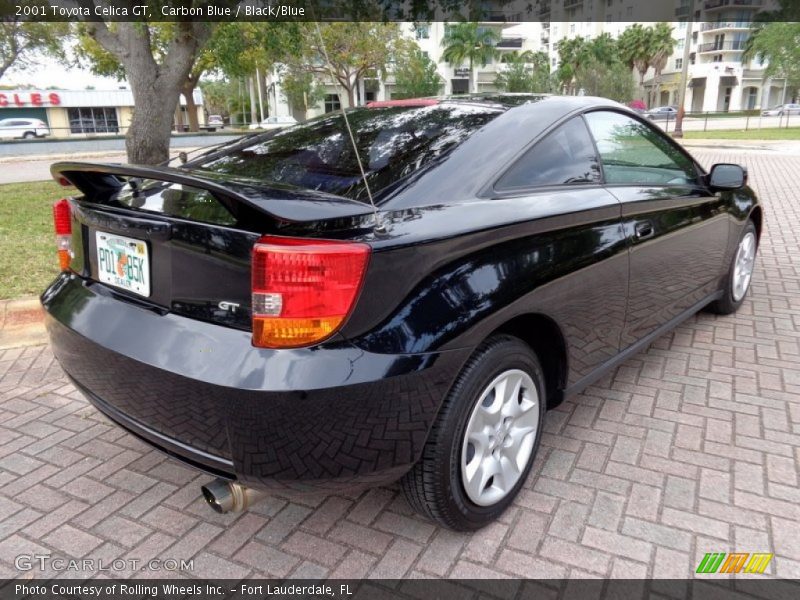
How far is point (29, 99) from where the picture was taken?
51.4 meters

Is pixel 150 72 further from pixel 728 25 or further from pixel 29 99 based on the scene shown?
pixel 728 25

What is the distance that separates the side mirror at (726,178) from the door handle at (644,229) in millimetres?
918

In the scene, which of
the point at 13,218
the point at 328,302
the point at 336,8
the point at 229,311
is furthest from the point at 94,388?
the point at 336,8

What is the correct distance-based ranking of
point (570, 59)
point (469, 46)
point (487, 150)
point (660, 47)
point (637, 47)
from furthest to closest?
1. point (637, 47)
2. point (660, 47)
3. point (570, 59)
4. point (469, 46)
5. point (487, 150)

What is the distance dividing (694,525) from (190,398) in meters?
1.87

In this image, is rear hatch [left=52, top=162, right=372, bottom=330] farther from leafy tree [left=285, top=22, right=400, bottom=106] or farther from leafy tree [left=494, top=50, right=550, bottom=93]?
leafy tree [left=494, top=50, right=550, bottom=93]

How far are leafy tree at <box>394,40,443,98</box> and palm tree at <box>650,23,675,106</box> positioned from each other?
101 ft

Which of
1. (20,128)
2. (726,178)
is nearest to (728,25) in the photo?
(20,128)

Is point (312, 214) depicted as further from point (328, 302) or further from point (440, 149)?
point (440, 149)

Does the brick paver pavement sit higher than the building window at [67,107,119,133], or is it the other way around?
the building window at [67,107,119,133]

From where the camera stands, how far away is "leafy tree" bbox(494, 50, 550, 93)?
5978cm

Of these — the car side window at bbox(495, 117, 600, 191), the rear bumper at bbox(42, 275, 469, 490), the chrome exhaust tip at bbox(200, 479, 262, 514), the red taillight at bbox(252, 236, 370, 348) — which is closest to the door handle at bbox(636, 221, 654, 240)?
the car side window at bbox(495, 117, 600, 191)

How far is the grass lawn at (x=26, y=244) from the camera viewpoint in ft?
16.5

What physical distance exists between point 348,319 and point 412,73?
4763cm
